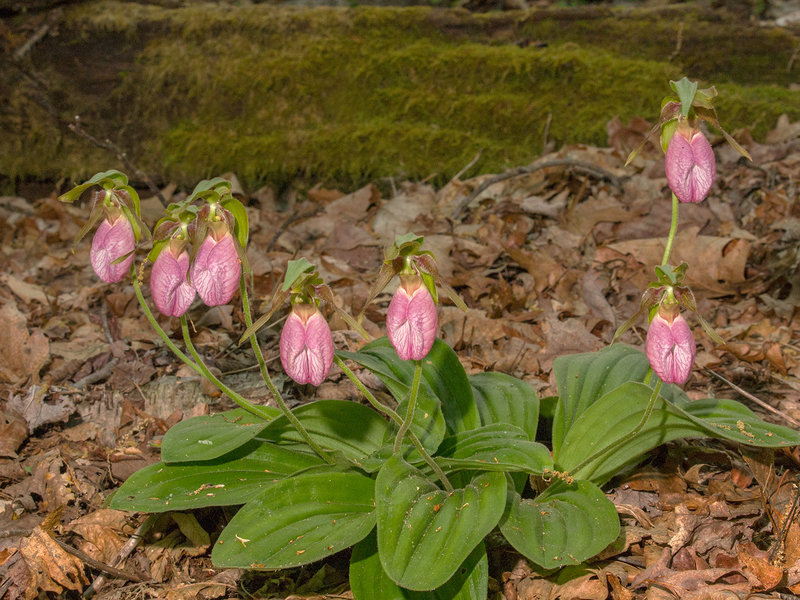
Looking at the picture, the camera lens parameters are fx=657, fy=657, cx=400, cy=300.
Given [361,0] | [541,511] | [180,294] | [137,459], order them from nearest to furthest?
1. [180,294]
2. [541,511]
3. [137,459]
4. [361,0]

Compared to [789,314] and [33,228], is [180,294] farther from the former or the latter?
[33,228]

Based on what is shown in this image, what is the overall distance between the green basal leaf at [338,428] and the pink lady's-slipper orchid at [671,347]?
0.93 m

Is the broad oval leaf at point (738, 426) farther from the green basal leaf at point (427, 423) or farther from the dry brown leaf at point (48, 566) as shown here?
the dry brown leaf at point (48, 566)

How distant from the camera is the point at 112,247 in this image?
1.89m

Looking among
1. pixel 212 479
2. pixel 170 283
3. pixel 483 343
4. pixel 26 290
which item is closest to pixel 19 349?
pixel 26 290

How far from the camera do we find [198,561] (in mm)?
2199

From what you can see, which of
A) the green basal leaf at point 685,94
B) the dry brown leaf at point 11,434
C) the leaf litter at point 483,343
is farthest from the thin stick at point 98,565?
the green basal leaf at point 685,94

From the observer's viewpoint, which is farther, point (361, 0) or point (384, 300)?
point (361, 0)

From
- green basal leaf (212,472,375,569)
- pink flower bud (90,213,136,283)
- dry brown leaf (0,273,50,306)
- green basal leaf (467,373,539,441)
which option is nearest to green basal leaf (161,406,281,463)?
green basal leaf (212,472,375,569)

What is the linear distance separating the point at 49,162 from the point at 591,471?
14.9 feet

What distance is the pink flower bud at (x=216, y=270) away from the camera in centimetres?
172

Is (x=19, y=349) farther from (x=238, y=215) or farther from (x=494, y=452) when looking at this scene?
(x=494, y=452)

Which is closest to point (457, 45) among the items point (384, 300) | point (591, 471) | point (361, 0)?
point (384, 300)

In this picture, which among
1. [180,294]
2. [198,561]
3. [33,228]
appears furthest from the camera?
[33,228]
